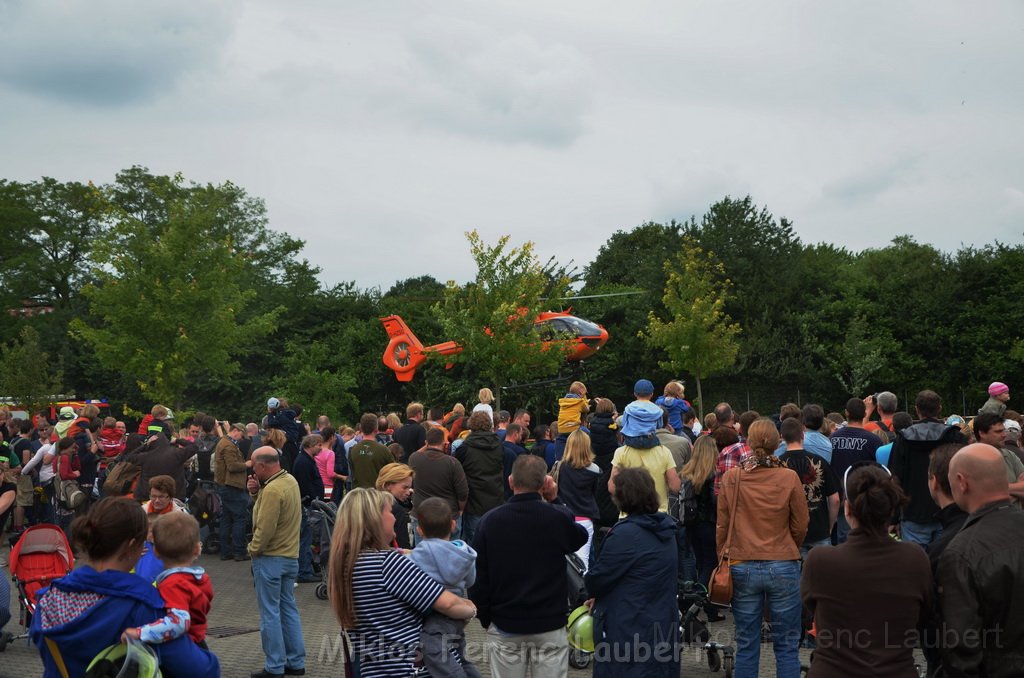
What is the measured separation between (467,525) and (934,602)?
6229 mm

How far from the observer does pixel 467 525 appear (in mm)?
9562

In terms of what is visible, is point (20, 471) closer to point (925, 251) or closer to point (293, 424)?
point (293, 424)

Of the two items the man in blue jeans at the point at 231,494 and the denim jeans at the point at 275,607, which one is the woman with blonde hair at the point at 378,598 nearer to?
the denim jeans at the point at 275,607

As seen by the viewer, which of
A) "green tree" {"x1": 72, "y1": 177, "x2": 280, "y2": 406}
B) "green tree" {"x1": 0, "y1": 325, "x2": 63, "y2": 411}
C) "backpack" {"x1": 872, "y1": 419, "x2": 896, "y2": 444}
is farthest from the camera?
"green tree" {"x1": 0, "y1": 325, "x2": 63, "y2": 411}

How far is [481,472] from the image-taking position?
957 centimetres

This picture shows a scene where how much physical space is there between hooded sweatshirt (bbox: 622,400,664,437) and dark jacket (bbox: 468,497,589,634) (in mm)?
3206

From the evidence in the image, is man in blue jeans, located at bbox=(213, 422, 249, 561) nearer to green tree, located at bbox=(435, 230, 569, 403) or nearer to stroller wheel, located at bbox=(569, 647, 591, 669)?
stroller wheel, located at bbox=(569, 647, 591, 669)

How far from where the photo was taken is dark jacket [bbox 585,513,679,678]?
5051 millimetres

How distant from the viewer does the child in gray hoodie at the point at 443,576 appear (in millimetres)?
4387

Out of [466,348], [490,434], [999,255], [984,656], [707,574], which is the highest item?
[999,255]

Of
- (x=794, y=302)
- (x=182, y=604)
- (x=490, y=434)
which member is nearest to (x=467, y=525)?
(x=490, y=434)

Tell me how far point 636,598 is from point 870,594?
1549 millimetres

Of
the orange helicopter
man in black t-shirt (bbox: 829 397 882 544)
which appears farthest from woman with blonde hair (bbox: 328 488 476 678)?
the orange helicopter

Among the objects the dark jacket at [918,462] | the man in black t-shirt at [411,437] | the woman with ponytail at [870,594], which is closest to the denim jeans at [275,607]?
the man in black t-shirt at [411,437]
